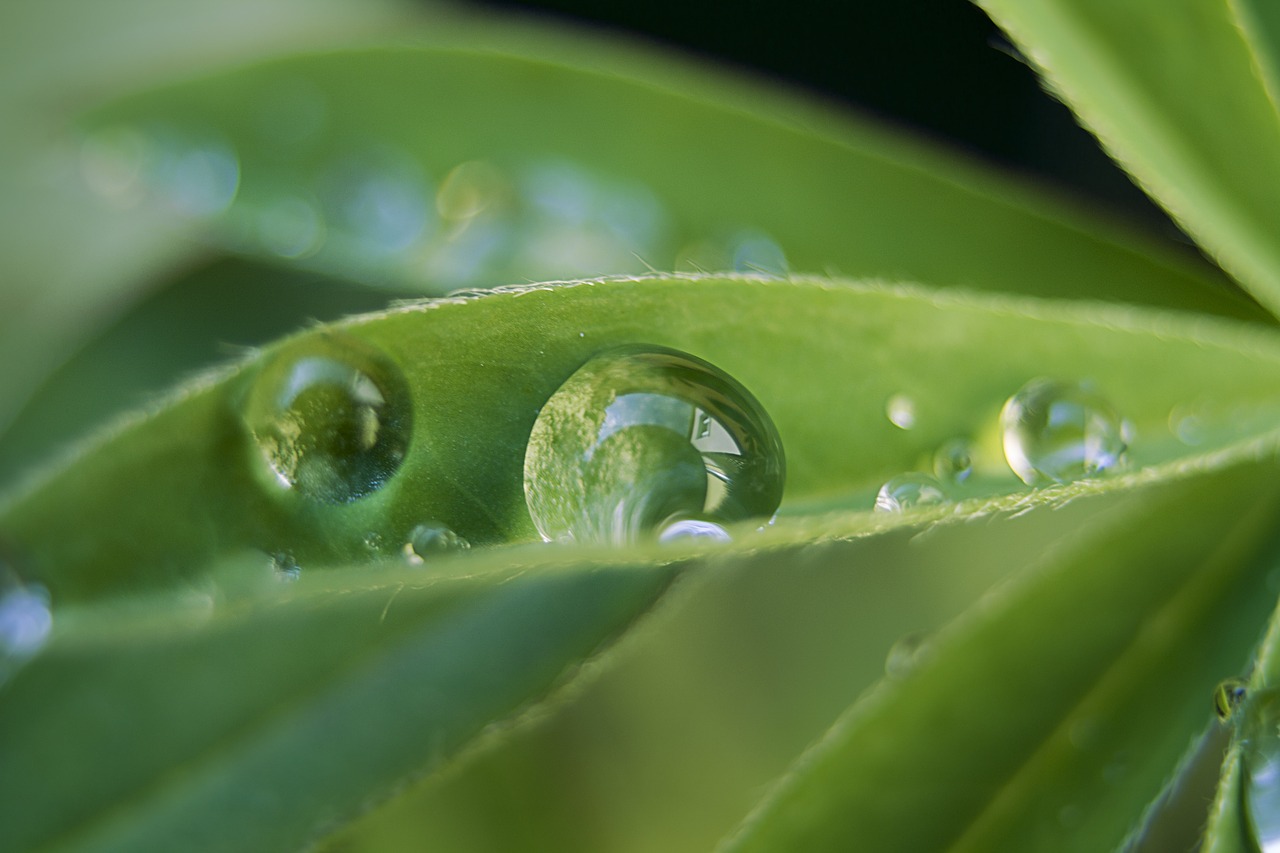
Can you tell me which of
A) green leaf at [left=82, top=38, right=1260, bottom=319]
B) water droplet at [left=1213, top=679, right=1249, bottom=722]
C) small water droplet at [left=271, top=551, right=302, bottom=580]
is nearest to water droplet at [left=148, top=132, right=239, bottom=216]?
green leaf at [left=82, top=38, right=1260, bottom=319]

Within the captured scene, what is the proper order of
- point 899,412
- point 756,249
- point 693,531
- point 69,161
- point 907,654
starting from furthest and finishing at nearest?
point 69,161, point 756,249, point 907,654, point 899,412, point 693,531

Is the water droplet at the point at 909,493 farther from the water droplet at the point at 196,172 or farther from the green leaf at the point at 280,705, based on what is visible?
the water droplet at the point at 196,172

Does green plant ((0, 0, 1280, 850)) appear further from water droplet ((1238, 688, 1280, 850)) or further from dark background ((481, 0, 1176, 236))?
dark background ((481, 0, 1176, 236))

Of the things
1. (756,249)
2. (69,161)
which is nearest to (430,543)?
(756,249)

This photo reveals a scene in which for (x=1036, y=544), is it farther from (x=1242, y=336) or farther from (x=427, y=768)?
(x=427, y=768)

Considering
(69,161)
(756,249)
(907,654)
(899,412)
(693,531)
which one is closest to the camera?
(693,531)

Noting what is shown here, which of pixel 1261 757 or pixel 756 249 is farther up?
pixel 756 249

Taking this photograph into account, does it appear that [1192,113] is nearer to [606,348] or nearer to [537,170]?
[606,348]

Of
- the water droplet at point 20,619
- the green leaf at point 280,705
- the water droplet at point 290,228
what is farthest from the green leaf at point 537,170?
the water droplet at point 20,619
